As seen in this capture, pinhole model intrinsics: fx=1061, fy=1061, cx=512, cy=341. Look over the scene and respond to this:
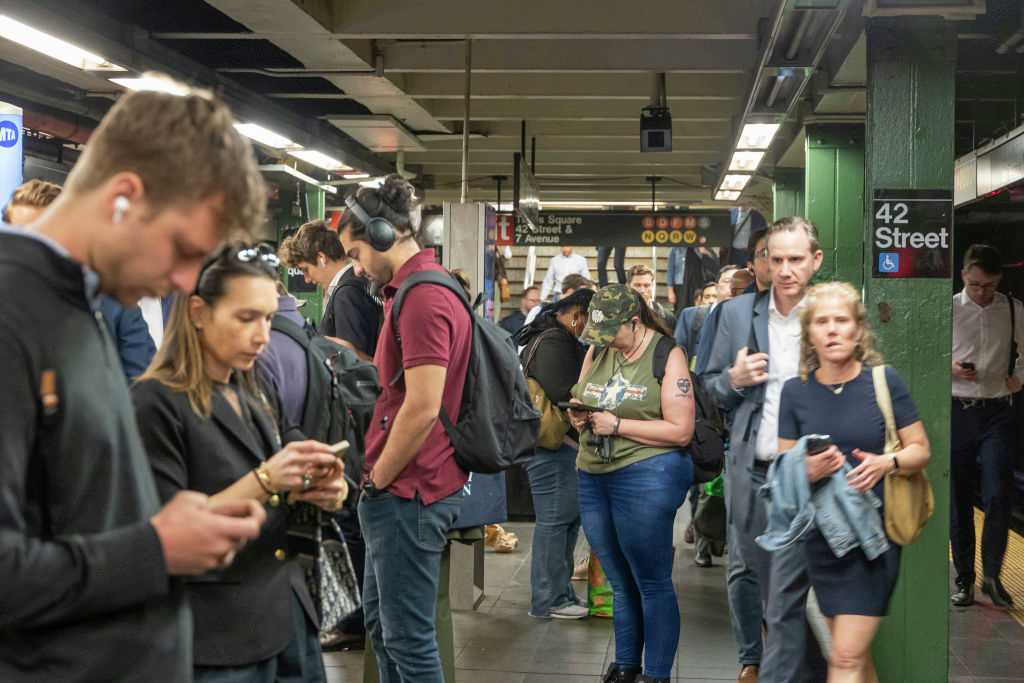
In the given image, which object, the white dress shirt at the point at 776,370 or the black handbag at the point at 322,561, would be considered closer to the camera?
the black handbag at the point at 322,561

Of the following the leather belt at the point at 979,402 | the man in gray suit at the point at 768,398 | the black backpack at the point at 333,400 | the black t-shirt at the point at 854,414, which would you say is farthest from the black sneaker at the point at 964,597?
the black backpack at the point at 333,400

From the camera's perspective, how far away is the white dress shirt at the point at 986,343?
22.2 feet

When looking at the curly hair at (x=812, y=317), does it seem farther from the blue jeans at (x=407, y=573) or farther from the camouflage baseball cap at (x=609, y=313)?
the blue jeans at (x=407, y=573)

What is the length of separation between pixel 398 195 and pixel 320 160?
659 centimetres

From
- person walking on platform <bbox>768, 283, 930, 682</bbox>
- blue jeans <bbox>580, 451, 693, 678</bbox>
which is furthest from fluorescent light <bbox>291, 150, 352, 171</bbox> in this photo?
person walking on platform <bbox>768, 283, 930, 682</bbox>

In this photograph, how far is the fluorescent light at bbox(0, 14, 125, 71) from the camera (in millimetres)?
5227

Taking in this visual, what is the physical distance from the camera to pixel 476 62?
801 centimetres

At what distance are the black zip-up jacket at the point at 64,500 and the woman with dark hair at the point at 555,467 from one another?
4.69 m

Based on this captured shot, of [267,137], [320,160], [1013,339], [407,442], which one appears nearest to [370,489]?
[407,442]

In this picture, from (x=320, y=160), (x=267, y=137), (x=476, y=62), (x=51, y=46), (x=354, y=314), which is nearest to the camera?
(x=354, y=314)

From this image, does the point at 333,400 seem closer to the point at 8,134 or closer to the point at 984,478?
the point at 8,134

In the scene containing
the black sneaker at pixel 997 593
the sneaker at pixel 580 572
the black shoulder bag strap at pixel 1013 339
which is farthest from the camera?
the sneaker at pixel 580 572

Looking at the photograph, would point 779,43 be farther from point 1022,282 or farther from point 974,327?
point 1022,282

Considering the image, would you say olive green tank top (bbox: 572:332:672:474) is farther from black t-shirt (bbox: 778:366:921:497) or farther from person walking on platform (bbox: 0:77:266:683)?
person walking on platform (bbox: 0:77:266:683)
